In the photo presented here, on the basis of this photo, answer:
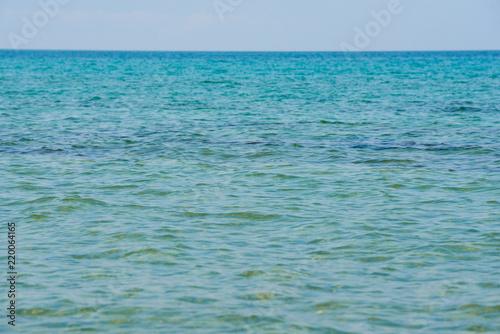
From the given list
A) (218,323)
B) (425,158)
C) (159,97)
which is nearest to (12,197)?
(218,323)

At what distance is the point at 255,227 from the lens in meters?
12.4

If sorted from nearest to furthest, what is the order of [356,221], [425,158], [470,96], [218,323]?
[218,323] → [356,221] → [425,158] → [470,96]

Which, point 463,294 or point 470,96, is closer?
point 463,294

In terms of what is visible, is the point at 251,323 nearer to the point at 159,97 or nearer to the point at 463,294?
the point at 463,294

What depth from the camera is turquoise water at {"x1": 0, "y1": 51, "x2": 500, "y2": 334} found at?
334 inches

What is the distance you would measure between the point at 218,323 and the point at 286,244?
133 inches

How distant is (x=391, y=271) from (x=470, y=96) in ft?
121

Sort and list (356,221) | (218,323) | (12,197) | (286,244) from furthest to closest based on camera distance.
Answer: (12,197) < (356,221) < (286,244) < (218,323)

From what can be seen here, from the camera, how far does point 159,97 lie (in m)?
44.7

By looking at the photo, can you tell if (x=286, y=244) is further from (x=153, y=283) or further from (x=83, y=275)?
(x=83, y=275)

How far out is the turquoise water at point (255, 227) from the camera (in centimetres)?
848

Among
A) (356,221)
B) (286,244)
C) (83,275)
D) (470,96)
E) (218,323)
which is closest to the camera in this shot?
(218,323)

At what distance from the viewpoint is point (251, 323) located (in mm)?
8133

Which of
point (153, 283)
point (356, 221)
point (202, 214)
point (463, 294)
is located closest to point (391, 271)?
point (463, 294)
